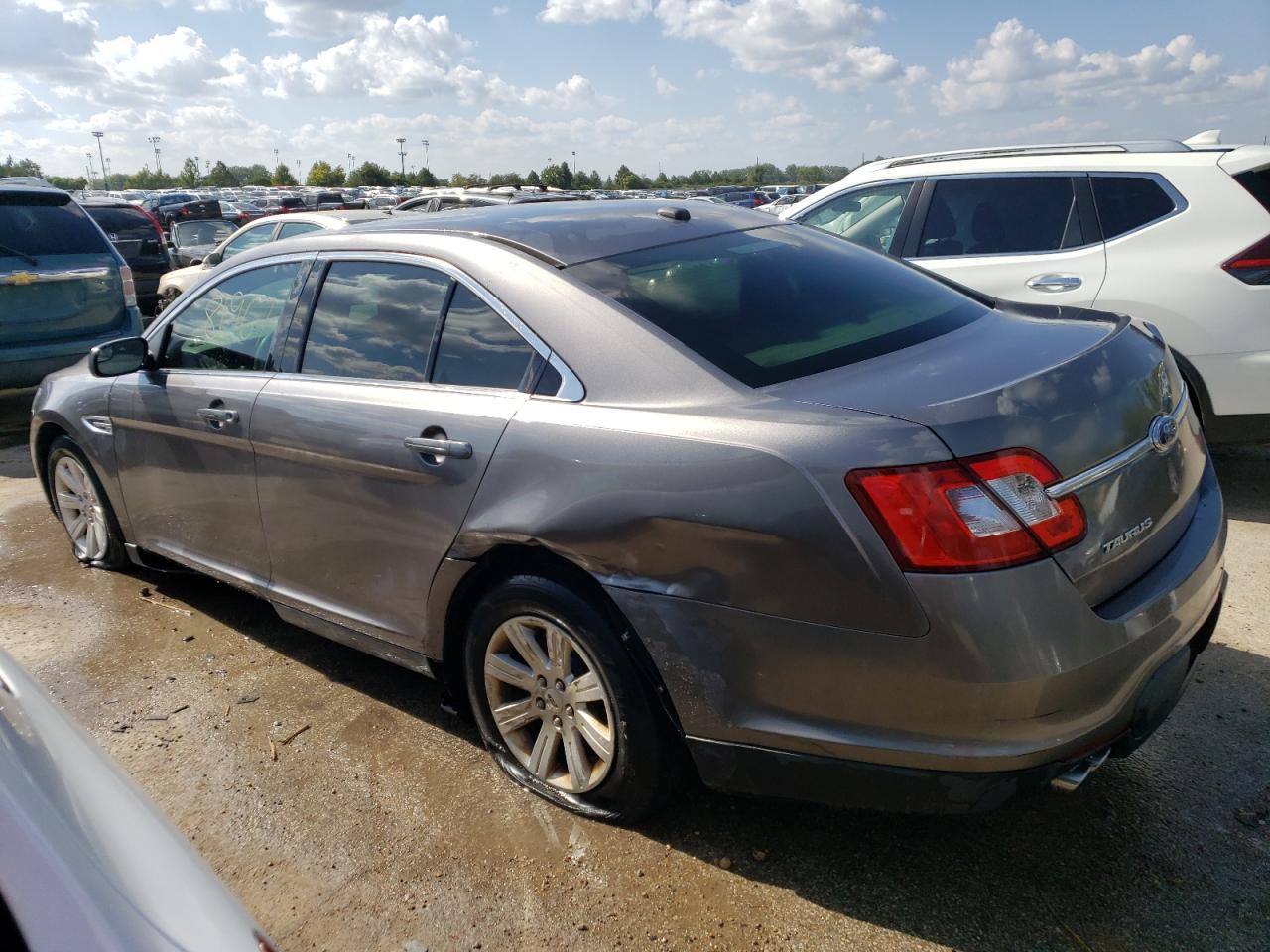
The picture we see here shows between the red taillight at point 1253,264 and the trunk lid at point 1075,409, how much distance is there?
2.69 m

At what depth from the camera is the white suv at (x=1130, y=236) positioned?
498 centimetres

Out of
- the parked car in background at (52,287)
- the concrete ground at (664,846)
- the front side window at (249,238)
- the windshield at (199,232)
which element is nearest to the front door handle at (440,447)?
the concrete ground at (664,846)

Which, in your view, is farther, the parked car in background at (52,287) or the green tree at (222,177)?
the green tree at (222,177)

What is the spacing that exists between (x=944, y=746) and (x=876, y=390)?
0.80 metres

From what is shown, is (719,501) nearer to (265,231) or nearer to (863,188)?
(863,188)

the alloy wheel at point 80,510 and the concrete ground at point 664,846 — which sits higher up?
the alloy wheel at point 80,510

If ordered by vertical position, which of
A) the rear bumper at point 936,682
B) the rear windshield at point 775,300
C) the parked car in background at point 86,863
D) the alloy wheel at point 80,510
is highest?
the rear windshield at point 775,300

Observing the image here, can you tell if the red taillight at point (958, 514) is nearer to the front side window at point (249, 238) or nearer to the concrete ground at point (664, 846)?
the concrete ground at point (664, 846)

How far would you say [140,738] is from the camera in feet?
11.4

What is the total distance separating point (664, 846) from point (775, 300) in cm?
154

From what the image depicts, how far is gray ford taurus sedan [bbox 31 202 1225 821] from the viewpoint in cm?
212

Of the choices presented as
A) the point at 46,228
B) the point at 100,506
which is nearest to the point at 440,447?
the point at 100,506

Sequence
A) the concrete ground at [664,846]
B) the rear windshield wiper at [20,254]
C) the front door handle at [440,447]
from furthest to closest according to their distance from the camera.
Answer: the rear windshield wiper at [20,254], the front door handle at [440,447], the concrete ground at [664,846]

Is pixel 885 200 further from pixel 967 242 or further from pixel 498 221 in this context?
pixel 498 221
